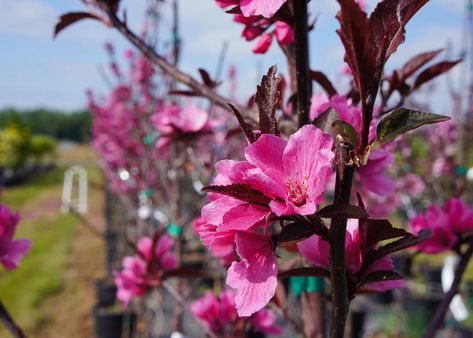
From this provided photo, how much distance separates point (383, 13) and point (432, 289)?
5.57 meters

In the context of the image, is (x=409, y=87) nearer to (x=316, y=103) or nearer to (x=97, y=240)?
(x=316, y=103)

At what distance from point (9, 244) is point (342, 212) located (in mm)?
736

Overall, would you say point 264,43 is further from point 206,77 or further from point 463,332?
point 463,332

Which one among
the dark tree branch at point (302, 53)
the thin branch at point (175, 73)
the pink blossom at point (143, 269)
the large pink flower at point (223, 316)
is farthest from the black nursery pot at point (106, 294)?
the dark tree branch at point (302, 53)

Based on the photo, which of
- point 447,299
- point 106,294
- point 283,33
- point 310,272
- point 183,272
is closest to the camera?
point 310,272

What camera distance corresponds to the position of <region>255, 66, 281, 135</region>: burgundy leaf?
466mm

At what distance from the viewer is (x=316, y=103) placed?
753mm

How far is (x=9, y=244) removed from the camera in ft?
3.17

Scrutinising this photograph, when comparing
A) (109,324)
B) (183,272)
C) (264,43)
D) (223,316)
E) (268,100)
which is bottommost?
(109,324)

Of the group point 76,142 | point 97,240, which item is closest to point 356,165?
point 97,240

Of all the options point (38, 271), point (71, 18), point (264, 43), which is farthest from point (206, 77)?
point (38, 271)

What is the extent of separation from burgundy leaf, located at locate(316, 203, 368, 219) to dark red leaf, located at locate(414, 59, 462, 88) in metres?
0.51

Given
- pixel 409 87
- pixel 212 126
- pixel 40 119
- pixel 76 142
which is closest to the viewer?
pixel 409 87

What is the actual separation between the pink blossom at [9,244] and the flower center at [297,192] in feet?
2.10
